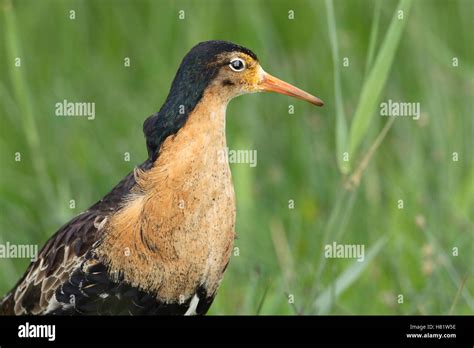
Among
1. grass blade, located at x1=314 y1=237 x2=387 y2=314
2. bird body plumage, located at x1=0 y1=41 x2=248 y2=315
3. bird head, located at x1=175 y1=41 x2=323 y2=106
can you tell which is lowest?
grass blade, located at x1=314 y1=237 x2=387 y2=314

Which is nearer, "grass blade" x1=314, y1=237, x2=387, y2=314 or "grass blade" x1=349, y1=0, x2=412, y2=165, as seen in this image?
"grass blade" x1=349, y1=0, x2=412, y2=165

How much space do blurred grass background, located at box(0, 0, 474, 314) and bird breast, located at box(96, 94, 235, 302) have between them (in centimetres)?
158

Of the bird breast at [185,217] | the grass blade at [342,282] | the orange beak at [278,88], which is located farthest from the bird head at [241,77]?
the grass blade at [342,282]

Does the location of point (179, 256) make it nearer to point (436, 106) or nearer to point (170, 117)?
point (170, 117)

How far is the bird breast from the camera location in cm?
516

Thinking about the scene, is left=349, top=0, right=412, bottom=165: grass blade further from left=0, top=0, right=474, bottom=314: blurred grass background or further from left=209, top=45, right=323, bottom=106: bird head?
left=0, top=0, right=474, bottom=314: blurred grass background

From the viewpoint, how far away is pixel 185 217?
5.18 metres

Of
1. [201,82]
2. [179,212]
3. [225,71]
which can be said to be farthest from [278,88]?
[179,212]

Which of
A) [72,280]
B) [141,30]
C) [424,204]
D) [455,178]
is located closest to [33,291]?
[72,280]

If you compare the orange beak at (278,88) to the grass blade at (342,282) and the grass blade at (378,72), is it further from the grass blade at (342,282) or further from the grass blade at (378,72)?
the grass blade at (342,282)

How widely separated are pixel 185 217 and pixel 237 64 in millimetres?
776

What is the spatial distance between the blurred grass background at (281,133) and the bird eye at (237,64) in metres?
1.76

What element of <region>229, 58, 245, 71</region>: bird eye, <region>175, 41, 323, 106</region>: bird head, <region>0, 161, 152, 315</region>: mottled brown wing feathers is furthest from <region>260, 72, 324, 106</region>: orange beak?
<region>0, 161, 152, 315</region>: mottled brown wing feathers
